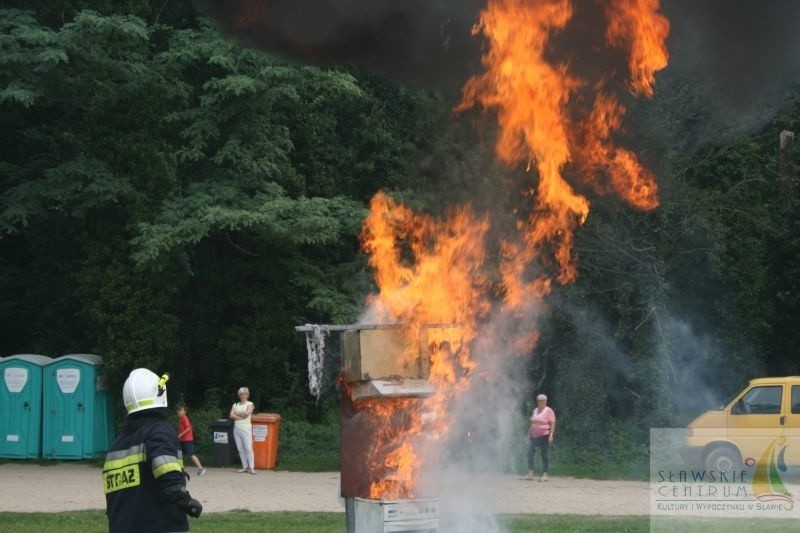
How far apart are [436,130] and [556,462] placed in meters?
7.33

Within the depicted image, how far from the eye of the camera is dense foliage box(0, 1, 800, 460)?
19.3 m

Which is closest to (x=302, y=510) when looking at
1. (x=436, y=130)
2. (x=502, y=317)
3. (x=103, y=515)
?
(x=103, y=515)

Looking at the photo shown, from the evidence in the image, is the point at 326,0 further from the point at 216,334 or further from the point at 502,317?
the point at 216,334

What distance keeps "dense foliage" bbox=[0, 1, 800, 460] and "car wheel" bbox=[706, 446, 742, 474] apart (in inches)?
105

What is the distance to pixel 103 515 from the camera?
513 inches

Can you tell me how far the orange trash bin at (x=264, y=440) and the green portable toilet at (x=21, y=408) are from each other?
4.03 meters

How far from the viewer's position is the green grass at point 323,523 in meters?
11.9

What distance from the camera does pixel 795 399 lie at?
1667 centimetres

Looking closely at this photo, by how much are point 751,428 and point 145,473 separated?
40.2 ft

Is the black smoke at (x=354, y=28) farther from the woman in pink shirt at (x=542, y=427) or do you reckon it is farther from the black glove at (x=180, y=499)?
the woman in pink shirt at (x=542, y=427)

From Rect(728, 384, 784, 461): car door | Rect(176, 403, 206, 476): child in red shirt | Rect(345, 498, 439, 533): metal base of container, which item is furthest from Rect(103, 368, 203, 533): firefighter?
Rect(728, 384, 784, 461): car door

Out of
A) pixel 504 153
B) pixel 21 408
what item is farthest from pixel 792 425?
pixel 21 408

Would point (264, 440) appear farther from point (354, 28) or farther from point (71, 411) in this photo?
point (354, 28)

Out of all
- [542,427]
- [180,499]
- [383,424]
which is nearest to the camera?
[180,499]
